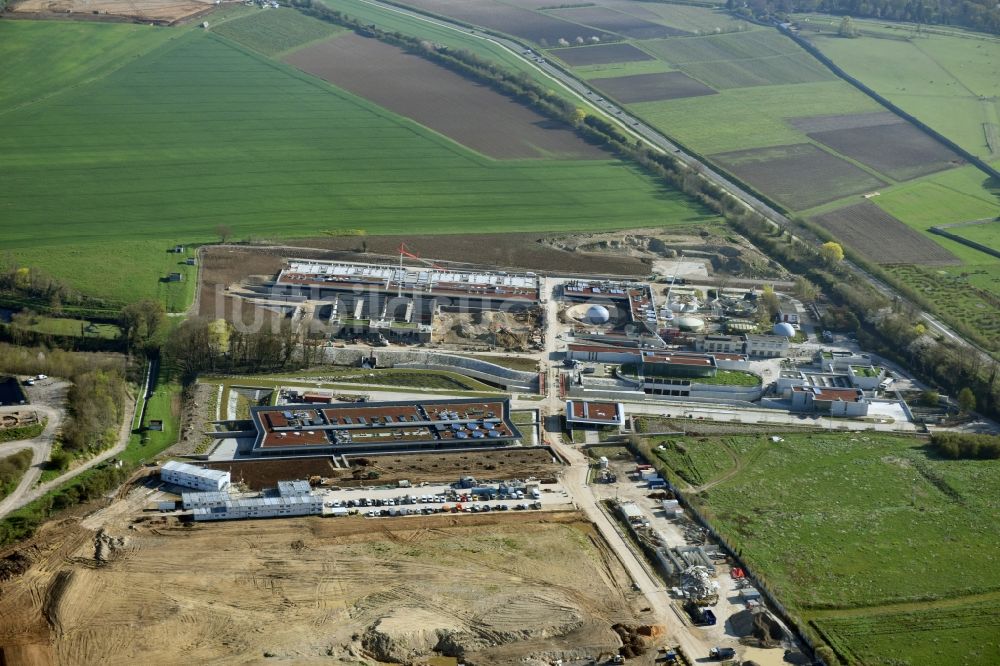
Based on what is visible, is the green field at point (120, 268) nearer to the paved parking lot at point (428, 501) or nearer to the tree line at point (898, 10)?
the paved parking lot at point (428, 501)

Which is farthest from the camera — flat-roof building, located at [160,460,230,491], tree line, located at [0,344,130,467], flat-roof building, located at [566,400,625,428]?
flat-roof building, located at [566,400,625,428]

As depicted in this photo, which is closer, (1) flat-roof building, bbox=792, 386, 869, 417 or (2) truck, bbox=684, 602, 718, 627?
(2) truck, bbox=684, 602, 718, 627

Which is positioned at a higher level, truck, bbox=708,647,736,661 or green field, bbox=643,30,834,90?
green field, bbox=643,30,834,90

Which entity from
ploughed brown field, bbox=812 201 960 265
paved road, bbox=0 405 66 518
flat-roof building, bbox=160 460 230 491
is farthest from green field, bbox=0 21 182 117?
ploughed brown field, bbox=812 201 960 265

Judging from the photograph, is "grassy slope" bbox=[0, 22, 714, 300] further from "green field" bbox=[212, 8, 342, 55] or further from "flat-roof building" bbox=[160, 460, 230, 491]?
"flat-roof building" bbox=[160, 460, 230, 491]

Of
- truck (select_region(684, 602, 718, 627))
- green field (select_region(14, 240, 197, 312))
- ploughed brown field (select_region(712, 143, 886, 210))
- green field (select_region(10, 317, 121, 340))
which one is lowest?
truck (select_region(684, 602, 718, 627))

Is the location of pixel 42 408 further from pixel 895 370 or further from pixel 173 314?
pixel 895 370

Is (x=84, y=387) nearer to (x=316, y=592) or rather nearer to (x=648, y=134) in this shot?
(x=316, y=592)
